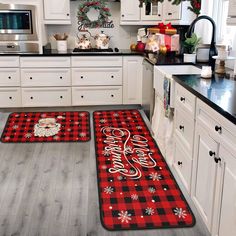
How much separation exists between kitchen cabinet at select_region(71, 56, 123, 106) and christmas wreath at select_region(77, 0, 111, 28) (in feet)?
2.43

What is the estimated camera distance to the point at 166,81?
117 inches

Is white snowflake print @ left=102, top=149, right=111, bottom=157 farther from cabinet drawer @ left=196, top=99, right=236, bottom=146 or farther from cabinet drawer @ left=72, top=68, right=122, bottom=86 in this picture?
cabinet drawer @ left=72, top=68, right=122, bottom=86

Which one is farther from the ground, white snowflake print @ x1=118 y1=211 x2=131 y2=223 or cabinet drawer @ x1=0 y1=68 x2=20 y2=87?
cabinet drawer @ x1=0 y1=68 x2=20 y2=87

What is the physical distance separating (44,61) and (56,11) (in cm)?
71

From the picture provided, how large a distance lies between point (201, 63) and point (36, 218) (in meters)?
2.21

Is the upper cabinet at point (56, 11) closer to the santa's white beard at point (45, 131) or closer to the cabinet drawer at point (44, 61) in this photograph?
the cabinet drawer at point (44, 61)

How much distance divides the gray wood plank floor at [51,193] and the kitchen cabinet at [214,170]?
0.25 metres

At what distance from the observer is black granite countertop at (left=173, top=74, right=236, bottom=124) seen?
69.7 inches

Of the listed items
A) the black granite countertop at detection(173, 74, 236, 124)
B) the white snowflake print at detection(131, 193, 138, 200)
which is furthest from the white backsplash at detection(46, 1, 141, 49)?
the white snowflake print at detection(131, 193, 138, 200)

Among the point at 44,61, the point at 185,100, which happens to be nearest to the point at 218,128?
the point at 185,100

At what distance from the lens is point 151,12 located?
475 centimetres

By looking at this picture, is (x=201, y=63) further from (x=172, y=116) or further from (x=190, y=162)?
(x=190, y=162)

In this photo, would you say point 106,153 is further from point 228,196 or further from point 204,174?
point 228,196

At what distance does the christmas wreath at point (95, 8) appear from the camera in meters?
4.85
